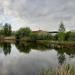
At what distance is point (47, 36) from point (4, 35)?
1672 centimetres

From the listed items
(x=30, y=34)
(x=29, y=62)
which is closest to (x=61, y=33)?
(x=30, y=34)

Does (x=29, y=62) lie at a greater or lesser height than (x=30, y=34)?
lesser

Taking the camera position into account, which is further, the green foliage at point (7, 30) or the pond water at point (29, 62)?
the green foliage at point (7, 30)

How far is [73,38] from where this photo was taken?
4672 cm

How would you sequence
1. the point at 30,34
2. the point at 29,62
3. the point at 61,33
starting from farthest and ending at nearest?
the point at 30,34 < the point at 61,33 < the point at 29,62

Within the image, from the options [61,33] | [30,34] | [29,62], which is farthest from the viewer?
[30,34]

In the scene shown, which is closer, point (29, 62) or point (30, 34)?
point (29, 62)

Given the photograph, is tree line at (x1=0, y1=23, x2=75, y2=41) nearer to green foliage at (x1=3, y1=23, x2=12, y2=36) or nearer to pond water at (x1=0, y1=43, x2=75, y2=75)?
green foliage at (x1=3, y1=23, x2=12, y2=36)

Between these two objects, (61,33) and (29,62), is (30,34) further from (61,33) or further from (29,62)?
(29,62)

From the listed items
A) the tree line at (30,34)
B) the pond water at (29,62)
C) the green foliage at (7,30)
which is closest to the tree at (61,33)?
the tree line at (30,34)

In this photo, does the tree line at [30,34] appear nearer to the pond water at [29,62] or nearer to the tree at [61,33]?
the tree at [61,33]

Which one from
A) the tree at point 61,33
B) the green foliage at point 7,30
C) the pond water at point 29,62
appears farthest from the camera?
the green foliage at point 7,30

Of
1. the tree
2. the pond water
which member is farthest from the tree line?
the pond water

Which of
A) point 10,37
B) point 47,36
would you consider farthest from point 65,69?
point 10,37
